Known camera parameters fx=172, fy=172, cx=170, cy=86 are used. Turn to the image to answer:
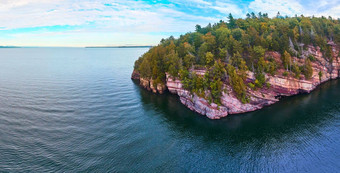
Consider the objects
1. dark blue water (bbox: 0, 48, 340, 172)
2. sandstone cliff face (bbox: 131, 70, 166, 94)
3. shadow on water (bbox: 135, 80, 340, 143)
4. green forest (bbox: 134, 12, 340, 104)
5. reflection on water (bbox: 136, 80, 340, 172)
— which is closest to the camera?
dark blue water (bbox: 0, 48, 340, 172)

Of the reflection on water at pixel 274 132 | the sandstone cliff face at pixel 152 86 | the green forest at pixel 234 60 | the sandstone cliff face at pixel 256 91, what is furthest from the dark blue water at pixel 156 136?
the green forest at pixel 234 60

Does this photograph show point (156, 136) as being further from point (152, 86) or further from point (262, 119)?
point (152, 86)

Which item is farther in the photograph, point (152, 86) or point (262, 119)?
point (152, 86)

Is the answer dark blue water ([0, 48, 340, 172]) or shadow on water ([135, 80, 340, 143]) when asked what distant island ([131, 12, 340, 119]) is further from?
dark blue water ([0, 48, 340, 172])

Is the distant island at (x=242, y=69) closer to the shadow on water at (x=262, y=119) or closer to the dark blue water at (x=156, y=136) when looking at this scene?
the shadow on water at (x=262, y=119)

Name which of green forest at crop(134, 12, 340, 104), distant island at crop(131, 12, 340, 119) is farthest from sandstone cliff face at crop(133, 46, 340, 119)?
green forest at crop(134, 12, 340, 104)

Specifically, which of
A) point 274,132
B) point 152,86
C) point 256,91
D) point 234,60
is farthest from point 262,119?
point 152,86
